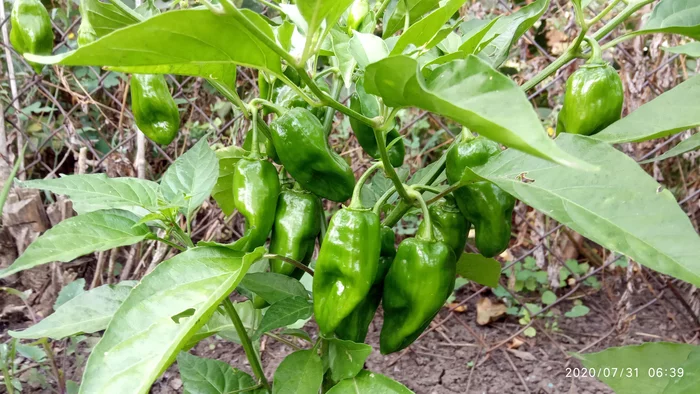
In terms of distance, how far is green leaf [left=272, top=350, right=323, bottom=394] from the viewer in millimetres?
639

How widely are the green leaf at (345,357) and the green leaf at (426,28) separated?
0.34m

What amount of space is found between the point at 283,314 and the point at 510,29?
0.45 metres

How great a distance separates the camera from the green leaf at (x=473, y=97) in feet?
0.99

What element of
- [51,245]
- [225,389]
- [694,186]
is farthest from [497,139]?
[694,186]

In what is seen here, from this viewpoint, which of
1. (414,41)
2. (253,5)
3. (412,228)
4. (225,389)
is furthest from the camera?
(412,228)

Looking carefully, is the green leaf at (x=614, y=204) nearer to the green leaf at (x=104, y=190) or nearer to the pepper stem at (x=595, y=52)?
the pepper stem at (x=595, y=52)

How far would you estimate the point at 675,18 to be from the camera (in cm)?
60

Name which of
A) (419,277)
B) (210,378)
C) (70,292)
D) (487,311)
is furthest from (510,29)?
(487,311)

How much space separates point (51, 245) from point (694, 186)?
1.96 m

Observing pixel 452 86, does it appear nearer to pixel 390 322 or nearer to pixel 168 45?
pixel 168 45

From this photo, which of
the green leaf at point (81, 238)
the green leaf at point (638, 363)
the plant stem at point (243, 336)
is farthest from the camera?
the green leaf at point (638, 363)

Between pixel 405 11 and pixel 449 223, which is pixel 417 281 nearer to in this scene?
pixel 449 223

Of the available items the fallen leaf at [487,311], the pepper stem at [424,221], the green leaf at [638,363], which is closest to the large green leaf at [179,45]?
the pepper stem at [424,221]

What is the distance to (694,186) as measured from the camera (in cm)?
177
